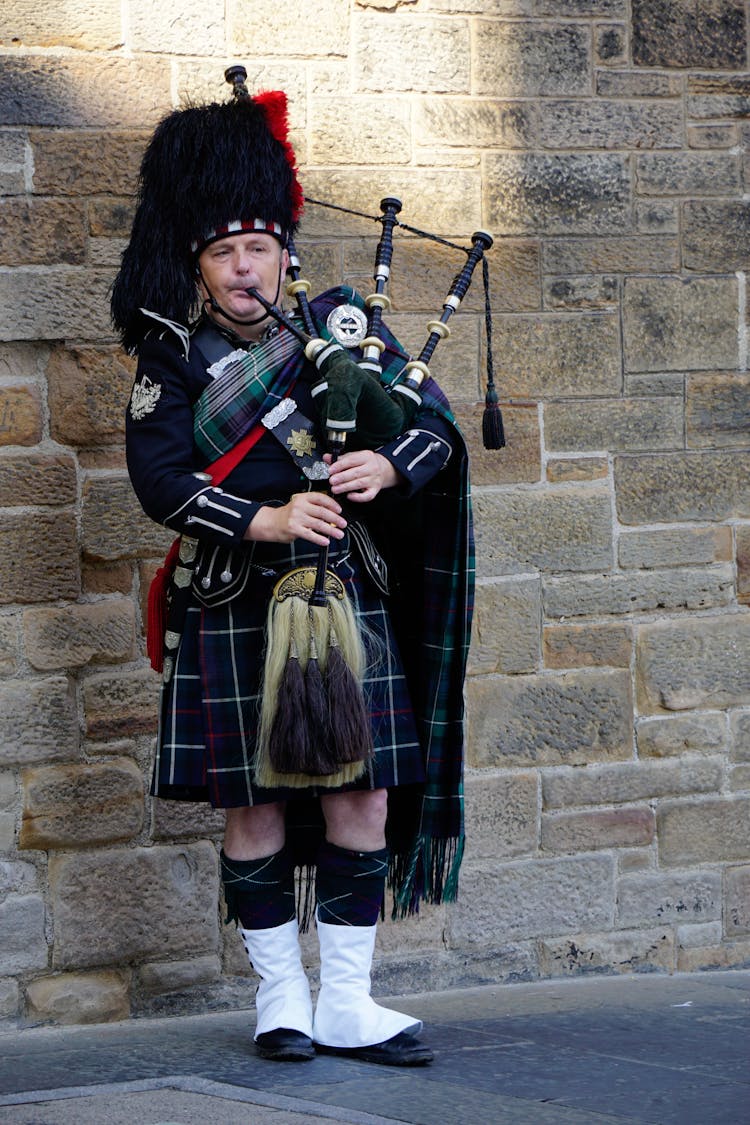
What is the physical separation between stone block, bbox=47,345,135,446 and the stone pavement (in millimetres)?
1351

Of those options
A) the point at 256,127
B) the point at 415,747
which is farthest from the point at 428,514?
the point at 256,127

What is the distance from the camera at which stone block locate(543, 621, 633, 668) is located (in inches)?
159

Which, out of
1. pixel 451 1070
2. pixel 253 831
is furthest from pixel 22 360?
pixel 451 1070

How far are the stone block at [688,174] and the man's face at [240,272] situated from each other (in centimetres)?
138

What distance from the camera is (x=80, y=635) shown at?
12.0ft

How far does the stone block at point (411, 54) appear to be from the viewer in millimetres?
3844

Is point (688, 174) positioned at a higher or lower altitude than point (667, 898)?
higher

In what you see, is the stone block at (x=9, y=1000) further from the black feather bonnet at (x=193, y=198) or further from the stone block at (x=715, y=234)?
the stone block at (x=715, y=234)

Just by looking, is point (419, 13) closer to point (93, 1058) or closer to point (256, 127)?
point (256, 127)

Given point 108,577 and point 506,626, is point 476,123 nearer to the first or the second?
point 506,626

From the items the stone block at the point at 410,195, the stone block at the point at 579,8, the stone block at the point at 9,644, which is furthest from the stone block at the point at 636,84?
the stone block at the point at 9,644

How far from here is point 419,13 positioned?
3.88m

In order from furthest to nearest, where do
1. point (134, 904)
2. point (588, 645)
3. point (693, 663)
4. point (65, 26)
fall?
point (693, 663) < point (588, 645) < point (134, 904) < point (65, 26)

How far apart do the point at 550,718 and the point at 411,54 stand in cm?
167
